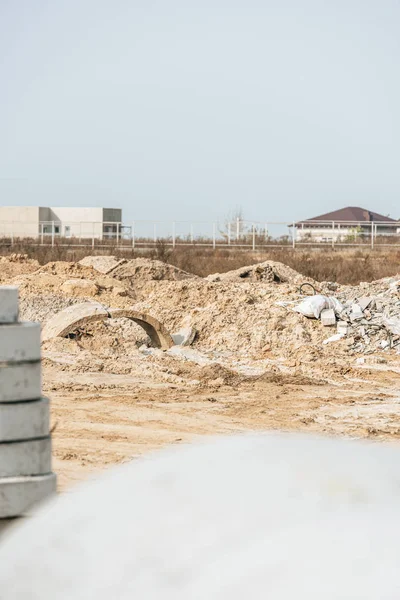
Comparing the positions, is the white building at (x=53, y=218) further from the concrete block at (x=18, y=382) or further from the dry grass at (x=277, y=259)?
the concrete block at (x=18, y=382)

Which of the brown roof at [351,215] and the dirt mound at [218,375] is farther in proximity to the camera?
the brown roof at [351,215]

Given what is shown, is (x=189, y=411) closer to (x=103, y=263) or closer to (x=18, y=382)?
(x=18, y=382)

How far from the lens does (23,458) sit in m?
3.71

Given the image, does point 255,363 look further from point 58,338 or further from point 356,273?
point 356,273

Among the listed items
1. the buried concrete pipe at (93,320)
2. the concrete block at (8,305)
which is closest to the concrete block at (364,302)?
the buried concrete pipe at (93,320)

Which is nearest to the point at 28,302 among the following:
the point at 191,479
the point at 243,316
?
the point at 243,316

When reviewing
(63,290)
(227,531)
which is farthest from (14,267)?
(227,531)

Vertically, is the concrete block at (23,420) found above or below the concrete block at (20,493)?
above

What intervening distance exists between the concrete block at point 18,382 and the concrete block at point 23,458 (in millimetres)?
193

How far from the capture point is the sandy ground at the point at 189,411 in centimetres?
823

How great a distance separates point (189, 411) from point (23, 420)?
6501 mm

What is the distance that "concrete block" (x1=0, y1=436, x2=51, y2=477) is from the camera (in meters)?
3.70

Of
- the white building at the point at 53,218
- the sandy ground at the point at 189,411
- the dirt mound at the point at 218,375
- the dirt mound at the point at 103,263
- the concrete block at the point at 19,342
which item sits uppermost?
the white building at the point at 53,218

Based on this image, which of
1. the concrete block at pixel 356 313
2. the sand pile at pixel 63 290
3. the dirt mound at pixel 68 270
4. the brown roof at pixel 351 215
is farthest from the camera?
the brown roof at pixel 351 215
